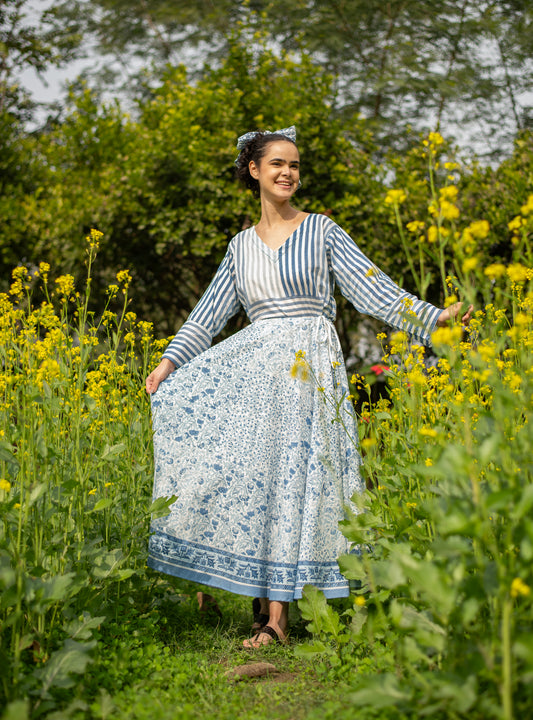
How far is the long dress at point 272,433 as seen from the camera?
2.09 meters

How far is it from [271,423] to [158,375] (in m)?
0.49

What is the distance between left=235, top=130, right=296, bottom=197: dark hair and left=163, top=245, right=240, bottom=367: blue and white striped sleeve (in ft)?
1.12

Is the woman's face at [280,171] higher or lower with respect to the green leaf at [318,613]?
higher

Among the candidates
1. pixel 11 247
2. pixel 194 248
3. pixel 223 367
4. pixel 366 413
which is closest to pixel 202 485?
pixel 223 367

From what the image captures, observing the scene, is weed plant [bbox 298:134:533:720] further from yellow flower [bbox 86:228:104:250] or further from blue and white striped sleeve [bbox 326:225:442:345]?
yellow flower [bbox 86:228:104:250]

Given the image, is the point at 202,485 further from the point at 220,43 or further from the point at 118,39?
the point at 118,39

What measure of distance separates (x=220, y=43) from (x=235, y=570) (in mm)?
10405

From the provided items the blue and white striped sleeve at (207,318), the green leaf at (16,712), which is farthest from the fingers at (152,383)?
the green leaf at (16,712)

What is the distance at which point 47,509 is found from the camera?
173 cm

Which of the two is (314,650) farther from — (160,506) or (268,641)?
(160,506)

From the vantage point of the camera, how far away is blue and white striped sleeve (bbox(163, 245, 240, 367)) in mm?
2523

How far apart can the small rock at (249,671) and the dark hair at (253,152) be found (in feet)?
6.06

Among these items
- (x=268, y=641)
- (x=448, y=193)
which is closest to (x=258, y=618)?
(x=268, y=641)

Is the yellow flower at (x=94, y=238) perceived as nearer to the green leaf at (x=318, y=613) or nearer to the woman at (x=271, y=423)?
the woman at (x=271, y=423)
